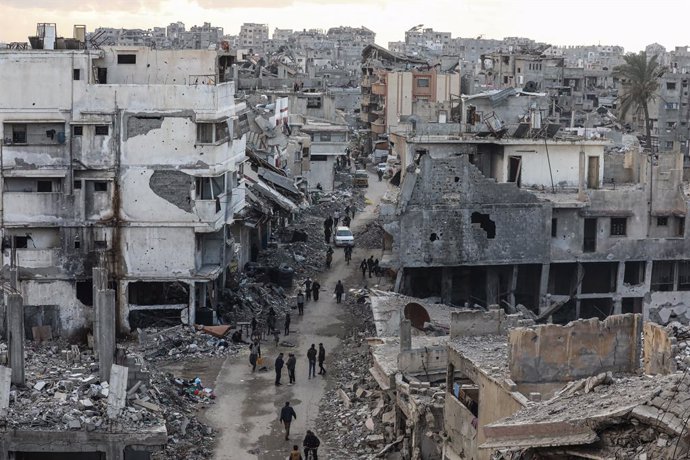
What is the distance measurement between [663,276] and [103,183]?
67.0 ft

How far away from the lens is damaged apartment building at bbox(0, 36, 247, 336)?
3747cm

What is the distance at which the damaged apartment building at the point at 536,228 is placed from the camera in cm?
4219

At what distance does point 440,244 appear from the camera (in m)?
42.5

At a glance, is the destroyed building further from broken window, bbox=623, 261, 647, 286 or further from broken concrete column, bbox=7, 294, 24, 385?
broken window, bbox=623, 261, 647, 286

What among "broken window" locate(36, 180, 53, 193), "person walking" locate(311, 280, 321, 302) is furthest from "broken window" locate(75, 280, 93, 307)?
"person walking" locate(311, 280, 321, 302)

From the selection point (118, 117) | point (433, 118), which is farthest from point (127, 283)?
point (433, 118)

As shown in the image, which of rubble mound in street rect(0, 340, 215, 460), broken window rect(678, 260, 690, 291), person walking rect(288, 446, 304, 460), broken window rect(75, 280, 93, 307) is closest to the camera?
rubble mound in street rect(0, 340, 215, 460)

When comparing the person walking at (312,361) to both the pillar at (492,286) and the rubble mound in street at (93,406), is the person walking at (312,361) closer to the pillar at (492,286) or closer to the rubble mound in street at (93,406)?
the rubble mound in street at (93,406)

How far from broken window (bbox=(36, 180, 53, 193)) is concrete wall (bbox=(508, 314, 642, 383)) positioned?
21034mm

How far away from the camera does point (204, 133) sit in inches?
1510

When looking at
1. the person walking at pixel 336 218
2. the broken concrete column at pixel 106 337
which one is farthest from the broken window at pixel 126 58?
the person walking at pixel 336 218

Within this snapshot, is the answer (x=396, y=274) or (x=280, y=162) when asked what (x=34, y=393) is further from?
(x=280, y=162)

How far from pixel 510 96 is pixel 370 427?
1374 inches

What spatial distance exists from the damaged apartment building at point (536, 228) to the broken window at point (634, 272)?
0.14 ft
